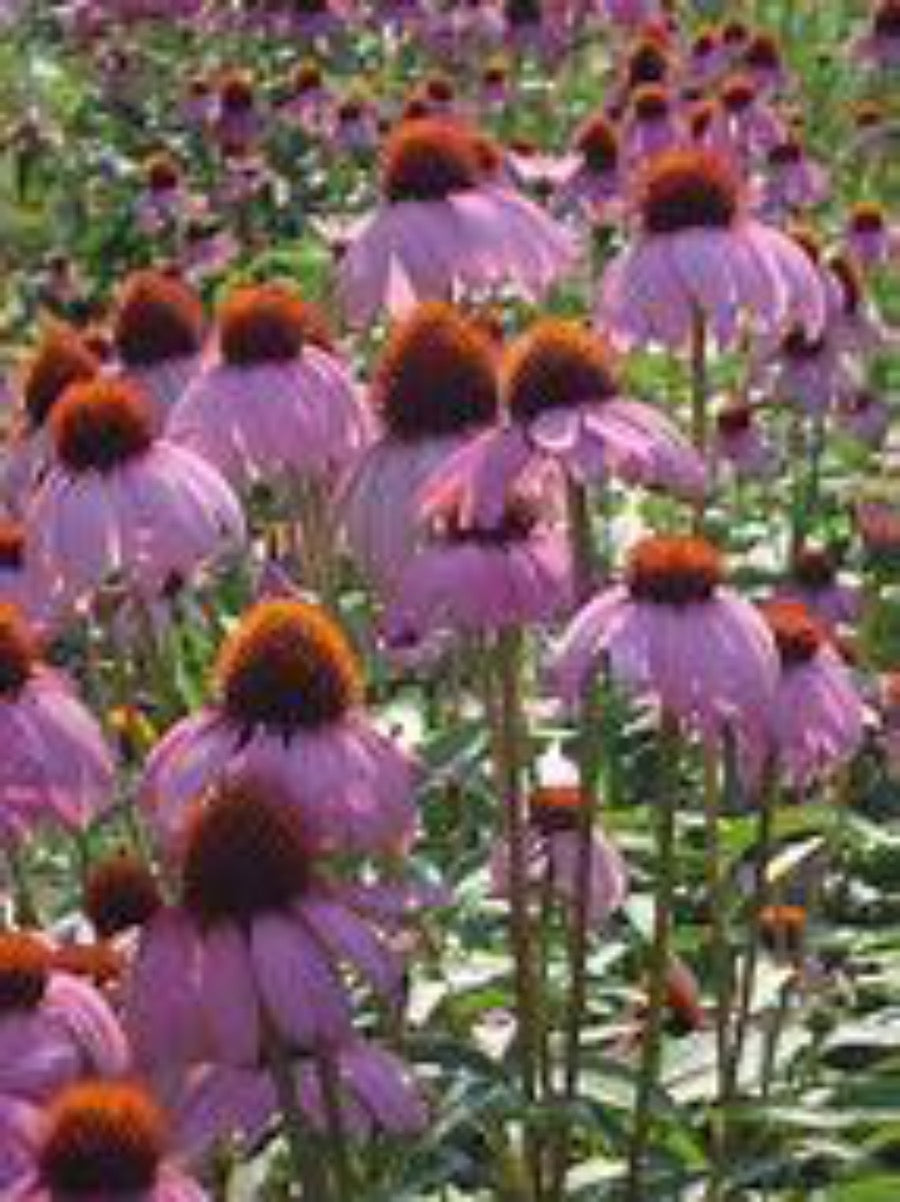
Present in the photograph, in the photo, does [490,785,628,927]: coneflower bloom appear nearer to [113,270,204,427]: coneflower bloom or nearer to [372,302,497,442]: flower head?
[372,302,497,442]: flower head

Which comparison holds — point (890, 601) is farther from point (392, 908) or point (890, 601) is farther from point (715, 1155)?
point (392, 908)

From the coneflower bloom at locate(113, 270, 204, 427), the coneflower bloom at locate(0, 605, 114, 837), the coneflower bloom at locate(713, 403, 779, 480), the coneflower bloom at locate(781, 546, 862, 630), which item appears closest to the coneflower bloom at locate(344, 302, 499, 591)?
the coneflower bloom at locate(0, 605, 114, 837)

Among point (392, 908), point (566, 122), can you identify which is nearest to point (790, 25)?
point (566, 122)

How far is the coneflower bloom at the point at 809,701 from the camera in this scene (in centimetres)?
226

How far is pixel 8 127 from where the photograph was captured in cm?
890

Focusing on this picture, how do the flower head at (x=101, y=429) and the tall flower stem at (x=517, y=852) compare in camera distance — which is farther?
the flower head at (x=101, y=429)

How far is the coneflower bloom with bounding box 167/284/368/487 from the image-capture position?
2.33 meters

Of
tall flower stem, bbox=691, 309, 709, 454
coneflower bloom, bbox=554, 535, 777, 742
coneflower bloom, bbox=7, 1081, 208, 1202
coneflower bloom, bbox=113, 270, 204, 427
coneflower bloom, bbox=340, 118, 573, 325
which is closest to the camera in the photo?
coneflower bloom, bbox=7, 1081, 208, 1202

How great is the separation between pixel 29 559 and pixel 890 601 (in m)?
1.95

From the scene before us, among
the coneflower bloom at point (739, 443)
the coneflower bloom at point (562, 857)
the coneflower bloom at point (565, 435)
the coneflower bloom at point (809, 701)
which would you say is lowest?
the coneflower bloom at point (739, 443)

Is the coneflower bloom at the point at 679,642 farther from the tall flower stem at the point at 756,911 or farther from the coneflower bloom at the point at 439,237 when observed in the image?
the coneflower bloom at the point at 439,237

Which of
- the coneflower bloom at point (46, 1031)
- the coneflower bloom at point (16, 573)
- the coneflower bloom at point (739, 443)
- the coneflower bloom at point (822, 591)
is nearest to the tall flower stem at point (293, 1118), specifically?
the coneflower bloom at point (46, 1031)

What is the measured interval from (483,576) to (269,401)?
1.23 ft

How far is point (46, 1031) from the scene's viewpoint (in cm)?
171
